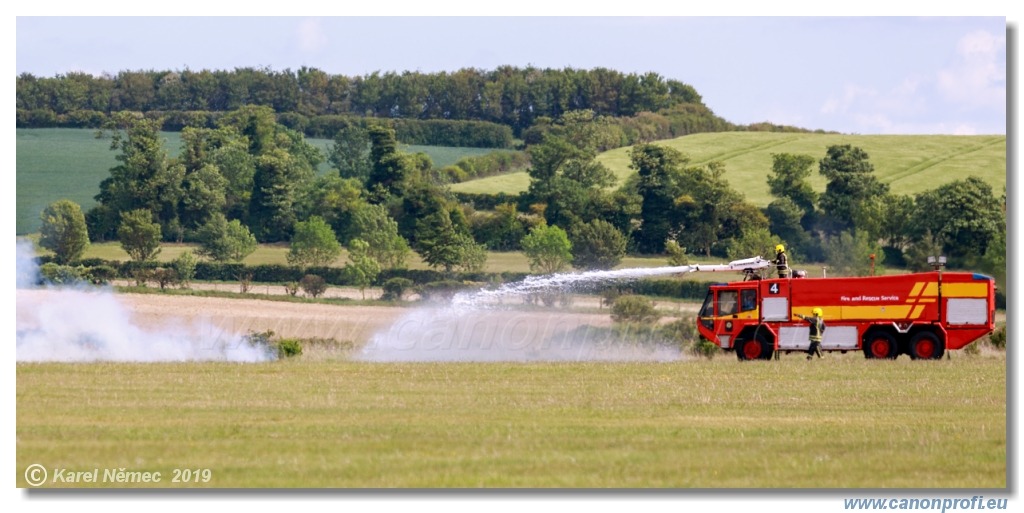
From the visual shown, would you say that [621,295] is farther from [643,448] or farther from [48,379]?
[643,448]

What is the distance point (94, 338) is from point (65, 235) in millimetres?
40223

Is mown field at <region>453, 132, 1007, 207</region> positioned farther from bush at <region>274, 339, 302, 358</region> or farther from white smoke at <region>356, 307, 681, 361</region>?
bush at <region>274, 339, 302, 358</region>

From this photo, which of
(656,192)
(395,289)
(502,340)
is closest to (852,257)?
(502,340)

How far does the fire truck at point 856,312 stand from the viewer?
35938 mm


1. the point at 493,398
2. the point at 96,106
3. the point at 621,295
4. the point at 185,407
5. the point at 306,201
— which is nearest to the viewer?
the point at 185,407

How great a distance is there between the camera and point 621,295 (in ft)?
170

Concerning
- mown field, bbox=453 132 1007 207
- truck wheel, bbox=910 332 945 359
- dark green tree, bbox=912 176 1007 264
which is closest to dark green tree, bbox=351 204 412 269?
mown field, bbox=453 132 1007 207

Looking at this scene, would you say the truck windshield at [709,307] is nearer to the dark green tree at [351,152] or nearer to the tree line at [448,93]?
the dark green tree at [351,152]

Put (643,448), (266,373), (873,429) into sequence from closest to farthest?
(643,448)
(873,429)
(266,373)

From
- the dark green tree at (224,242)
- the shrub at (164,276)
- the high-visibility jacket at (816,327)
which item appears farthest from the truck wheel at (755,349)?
the dark green tree at (224,242)

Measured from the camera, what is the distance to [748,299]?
37.6m

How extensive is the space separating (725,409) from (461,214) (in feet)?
219

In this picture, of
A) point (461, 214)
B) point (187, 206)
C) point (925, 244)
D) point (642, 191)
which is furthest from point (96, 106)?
point (925, 244)

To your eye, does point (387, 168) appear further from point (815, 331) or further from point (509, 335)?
point (815, 331)
